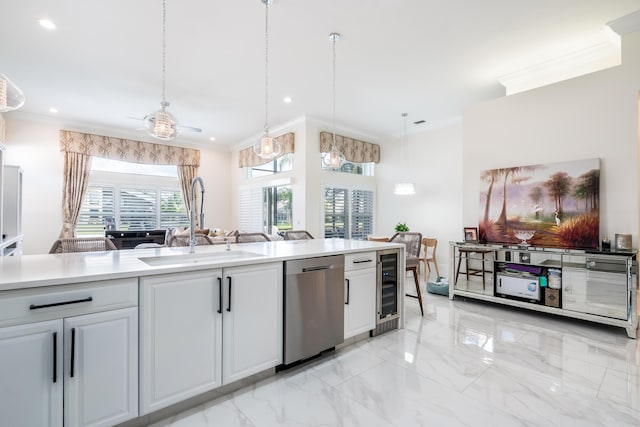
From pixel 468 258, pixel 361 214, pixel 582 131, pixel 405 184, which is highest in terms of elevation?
pixel 582 131

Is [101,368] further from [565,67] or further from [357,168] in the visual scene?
[357,168]

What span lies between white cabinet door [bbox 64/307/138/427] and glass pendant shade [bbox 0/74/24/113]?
1.95m

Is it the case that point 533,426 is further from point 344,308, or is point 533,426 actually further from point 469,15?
point 469,15

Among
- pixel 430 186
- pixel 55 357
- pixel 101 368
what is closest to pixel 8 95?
pixel 55 357

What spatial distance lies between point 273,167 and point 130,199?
329 cm

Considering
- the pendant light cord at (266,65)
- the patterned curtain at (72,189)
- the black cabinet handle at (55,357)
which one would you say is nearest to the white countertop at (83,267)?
the black cabinet handle at (55,357)

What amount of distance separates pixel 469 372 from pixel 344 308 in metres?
1.03

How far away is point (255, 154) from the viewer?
6082 mm

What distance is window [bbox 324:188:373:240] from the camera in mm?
6191

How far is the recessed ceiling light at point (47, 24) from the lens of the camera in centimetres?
280

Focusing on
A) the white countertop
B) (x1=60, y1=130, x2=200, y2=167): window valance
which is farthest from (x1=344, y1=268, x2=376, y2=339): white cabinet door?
(x1=60, y1=130, x2=200, y2=167): window valance

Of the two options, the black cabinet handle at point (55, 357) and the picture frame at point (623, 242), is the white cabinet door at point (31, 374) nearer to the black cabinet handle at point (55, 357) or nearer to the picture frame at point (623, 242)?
the black cabinet handle at point (55, 357)

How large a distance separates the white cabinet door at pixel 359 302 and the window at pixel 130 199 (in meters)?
5.93

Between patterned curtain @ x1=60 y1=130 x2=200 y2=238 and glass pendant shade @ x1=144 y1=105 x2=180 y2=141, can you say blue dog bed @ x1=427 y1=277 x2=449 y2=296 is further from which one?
patterned curtain @ x1=60 y1=130 x2=200 y2=238
